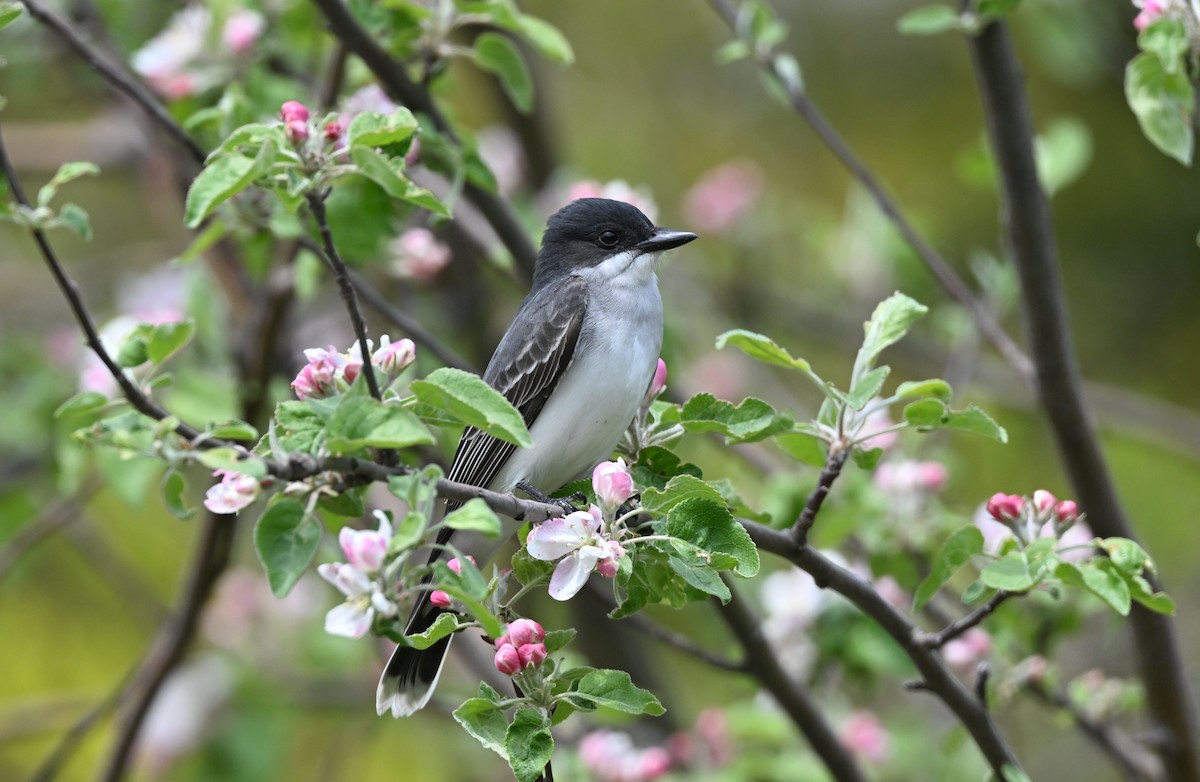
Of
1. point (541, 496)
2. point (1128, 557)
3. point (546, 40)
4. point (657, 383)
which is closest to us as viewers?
point (1128, 557)

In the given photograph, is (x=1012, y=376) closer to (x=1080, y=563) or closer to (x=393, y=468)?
(x=1080, y=563)

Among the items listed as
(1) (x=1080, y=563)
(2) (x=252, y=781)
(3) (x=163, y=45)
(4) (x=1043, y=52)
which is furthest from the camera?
(4) (x=1043, y=52)

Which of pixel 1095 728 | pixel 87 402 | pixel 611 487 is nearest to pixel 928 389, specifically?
pixel 611 487

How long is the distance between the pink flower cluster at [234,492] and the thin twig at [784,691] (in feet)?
5.35

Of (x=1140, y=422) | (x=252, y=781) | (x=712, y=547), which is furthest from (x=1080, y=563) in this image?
(x=252, y=781)

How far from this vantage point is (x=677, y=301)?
6.36 m

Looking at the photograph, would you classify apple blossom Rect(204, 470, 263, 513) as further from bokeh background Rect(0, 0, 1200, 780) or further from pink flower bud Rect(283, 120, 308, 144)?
bokeh background Rect(0, 0, 1200, 780)

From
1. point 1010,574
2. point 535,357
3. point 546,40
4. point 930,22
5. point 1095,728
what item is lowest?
point 1095,728

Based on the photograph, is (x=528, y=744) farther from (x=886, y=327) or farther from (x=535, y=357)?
(x=535, y=357)

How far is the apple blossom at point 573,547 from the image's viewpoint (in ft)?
7.07

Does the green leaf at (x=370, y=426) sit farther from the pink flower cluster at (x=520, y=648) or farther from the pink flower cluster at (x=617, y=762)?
the pink flower cluster at (x=617, y=762)

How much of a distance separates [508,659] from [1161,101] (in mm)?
1655

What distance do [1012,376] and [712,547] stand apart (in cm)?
398

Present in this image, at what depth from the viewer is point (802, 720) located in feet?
11.1
